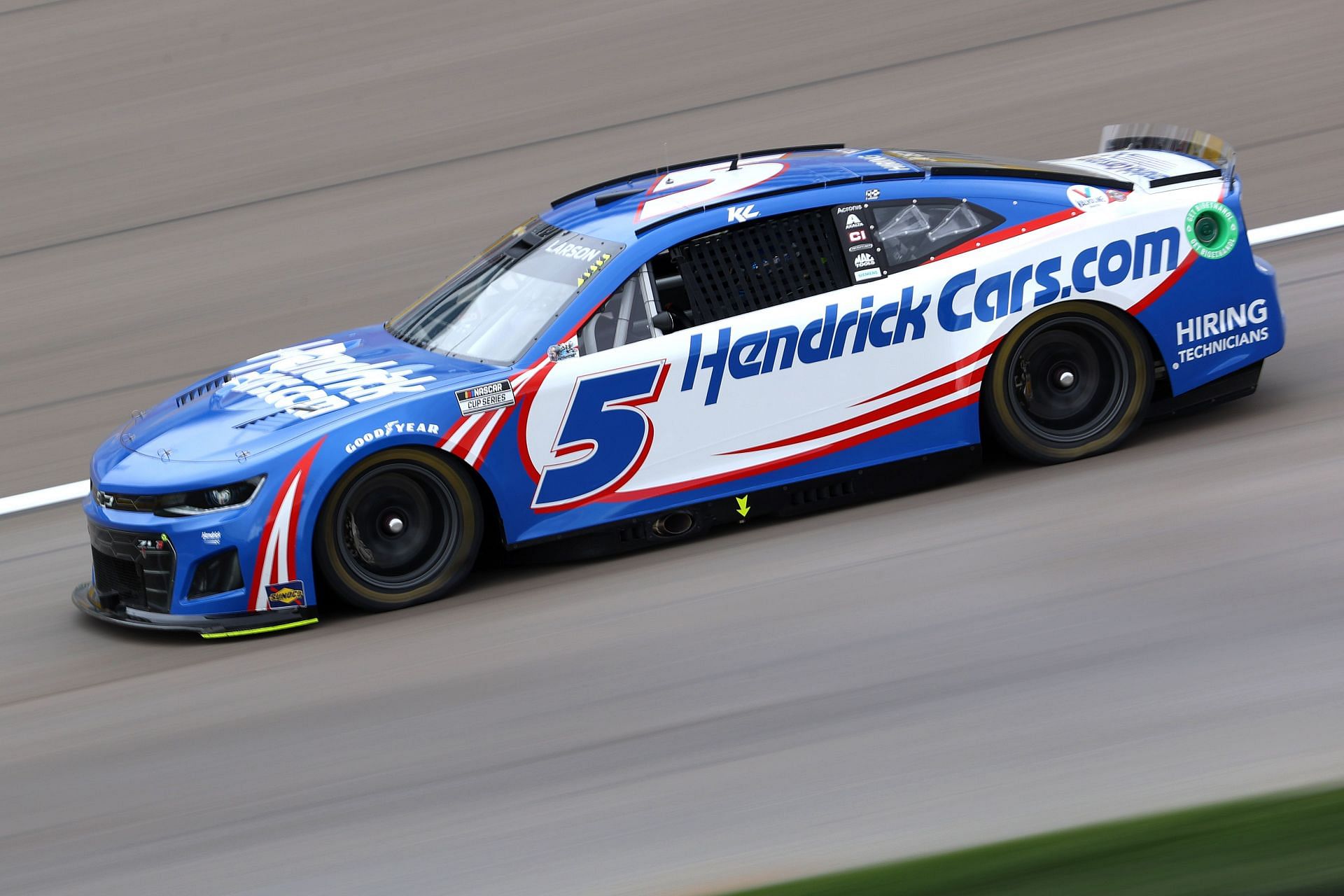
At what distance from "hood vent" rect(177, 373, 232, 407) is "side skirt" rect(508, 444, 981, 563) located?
65.1 inches

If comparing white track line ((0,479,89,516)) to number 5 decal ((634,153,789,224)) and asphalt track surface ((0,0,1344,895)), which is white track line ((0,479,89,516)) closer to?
asphalt track surface ((0,0,1344,895))

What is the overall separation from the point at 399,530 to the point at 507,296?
1247 millimetres

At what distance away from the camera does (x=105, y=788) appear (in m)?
5.22

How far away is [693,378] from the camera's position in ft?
21.5

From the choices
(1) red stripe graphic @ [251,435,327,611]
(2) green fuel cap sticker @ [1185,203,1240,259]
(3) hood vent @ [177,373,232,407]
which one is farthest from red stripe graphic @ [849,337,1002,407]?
(3) hood vent @ [177,373,232,407]

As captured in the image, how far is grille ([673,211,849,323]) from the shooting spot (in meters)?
6.68

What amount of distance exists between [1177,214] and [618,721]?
3.71 meters

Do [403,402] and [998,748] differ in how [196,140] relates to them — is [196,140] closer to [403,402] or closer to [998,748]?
[403,402]

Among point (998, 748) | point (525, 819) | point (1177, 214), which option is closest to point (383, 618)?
point (525, 819)

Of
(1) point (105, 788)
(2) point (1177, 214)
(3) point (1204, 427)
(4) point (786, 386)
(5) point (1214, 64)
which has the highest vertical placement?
(5) point (1214, 64)

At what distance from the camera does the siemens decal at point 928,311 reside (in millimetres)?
6598

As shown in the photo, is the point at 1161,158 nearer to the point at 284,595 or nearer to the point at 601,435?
the point at 601,435

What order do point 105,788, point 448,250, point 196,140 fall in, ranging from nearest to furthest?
point 105,788 → point 448,250 → point 196,140

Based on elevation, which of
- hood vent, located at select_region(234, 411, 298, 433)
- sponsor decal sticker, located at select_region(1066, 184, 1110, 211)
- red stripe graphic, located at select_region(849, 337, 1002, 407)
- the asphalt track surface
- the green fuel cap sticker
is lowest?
the asphalt track surface
